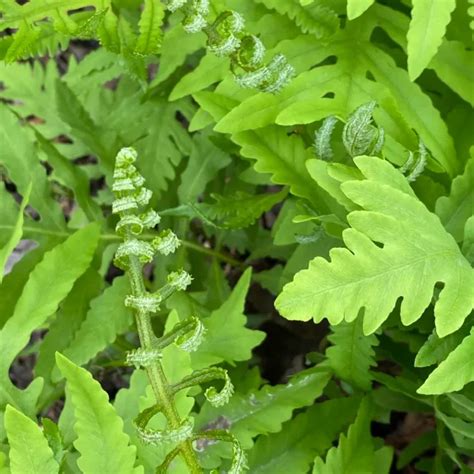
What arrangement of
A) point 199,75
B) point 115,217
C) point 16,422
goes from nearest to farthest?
point 16,422, point 199,75, point 115,217

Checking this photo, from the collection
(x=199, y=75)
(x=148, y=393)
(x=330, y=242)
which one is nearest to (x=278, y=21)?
(x=199, y=75)

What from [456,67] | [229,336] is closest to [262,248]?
[229,336]

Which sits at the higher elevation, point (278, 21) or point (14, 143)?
point (278, 21)

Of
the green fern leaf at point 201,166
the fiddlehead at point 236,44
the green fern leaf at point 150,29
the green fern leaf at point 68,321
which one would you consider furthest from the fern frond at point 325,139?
the green fern leaf at point 68,321

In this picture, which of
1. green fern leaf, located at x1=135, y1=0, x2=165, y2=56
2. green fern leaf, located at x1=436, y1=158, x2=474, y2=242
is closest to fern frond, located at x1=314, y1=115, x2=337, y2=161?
green fern leaf, located at x1=436, y1=158, x2=474, y2=242

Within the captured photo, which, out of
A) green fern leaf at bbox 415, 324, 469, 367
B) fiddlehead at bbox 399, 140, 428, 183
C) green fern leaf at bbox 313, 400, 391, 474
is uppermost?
fiddlehead at bbox 399, 140, 428, 183

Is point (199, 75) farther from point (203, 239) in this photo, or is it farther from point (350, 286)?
point (203, 239)

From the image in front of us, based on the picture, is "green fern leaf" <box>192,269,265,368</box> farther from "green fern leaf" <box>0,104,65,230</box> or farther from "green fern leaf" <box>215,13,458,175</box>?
"green fern leaf" <box>0,104,65,230</box>

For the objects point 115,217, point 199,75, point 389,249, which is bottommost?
point 115,217
